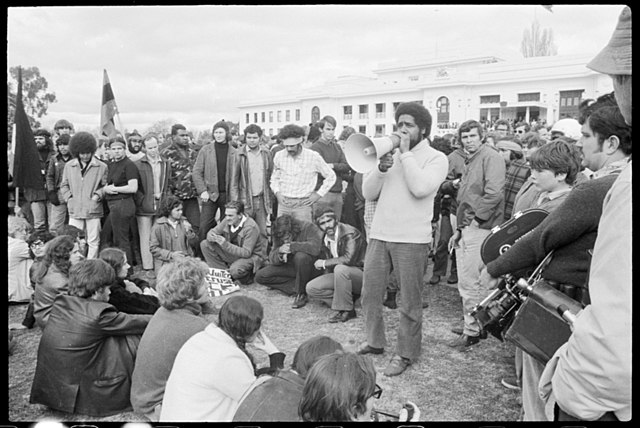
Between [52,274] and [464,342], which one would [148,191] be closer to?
[52,274]

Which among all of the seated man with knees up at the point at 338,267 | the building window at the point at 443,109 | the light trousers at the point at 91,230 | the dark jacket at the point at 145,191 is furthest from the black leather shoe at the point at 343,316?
the building window at the point at 443,109

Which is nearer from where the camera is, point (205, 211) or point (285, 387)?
point (285, 387)

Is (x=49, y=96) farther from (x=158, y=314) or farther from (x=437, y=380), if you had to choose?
(x=437, y=380)

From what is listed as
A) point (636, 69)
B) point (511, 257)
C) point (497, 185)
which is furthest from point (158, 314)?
point (497, 185)

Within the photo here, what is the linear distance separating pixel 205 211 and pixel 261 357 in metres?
2.87

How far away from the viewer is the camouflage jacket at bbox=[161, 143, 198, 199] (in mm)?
6223

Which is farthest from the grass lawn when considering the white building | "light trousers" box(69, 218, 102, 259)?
the white building

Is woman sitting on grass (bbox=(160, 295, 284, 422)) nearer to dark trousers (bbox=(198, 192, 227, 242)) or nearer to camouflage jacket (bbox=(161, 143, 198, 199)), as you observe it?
dark trousers (bbox=(198, 192, 227, 242))

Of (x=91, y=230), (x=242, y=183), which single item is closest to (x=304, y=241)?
(x=242, y=183)

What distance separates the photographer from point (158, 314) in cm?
283

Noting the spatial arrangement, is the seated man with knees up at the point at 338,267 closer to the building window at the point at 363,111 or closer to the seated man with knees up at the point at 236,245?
the seated man with knees up at the point at 236,245

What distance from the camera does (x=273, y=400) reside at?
1.87m

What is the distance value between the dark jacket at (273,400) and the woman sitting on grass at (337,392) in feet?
0.40

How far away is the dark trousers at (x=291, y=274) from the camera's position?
4977 mm
